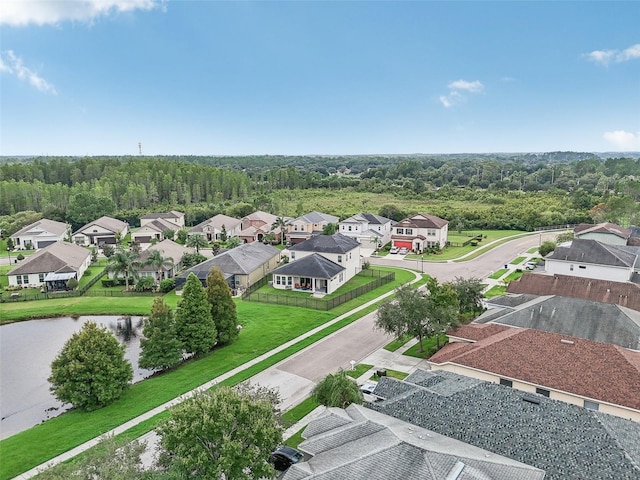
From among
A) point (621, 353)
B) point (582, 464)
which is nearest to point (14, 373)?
point (582, 464)

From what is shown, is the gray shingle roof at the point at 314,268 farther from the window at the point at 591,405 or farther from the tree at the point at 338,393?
the window at the point at 591,405

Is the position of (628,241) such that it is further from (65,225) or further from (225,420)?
(65,225)

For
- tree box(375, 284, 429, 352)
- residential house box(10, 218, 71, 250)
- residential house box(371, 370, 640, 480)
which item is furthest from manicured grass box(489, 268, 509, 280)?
residential house box(10, 218, 71, 250)

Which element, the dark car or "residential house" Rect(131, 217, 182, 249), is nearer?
the dark car

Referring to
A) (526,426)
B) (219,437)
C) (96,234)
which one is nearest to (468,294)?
(526,426)

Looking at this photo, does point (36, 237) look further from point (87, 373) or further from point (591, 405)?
point (591, 405)

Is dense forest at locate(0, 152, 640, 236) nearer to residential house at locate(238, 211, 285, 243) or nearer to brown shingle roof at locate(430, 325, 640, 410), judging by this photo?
residential house at locate(238, 211, 285, 243)

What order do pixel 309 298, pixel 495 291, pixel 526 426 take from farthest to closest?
pixel 495 291 → pixel 309 298 → pixel 526 426

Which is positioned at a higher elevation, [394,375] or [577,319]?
[577,319]
